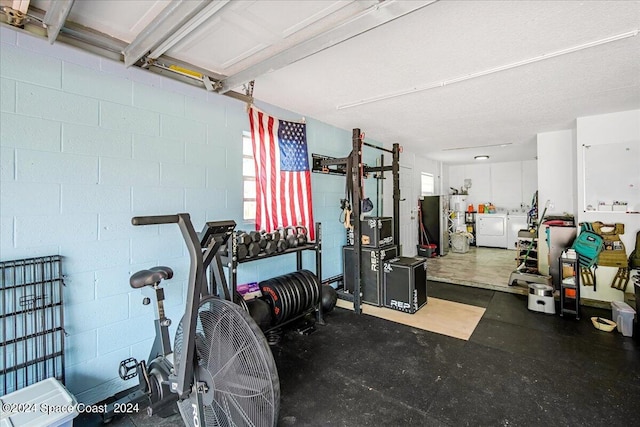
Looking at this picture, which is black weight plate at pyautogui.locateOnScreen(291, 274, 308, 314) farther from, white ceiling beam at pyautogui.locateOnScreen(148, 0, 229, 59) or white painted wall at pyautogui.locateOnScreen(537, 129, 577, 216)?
white painted wall at pyautogui.locateOnScreen(537, 129, 577, 216)

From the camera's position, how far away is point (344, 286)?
4.47 meters

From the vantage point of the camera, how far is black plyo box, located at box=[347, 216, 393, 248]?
4.11m

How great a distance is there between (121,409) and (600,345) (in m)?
4.33

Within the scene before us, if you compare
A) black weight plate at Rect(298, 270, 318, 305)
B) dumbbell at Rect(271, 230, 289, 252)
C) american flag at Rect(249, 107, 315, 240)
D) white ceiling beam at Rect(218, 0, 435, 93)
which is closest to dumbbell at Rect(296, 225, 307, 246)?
american flag at Rect(249, 107, 315, 240)

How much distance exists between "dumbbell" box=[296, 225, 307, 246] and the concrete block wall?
956 millimetres

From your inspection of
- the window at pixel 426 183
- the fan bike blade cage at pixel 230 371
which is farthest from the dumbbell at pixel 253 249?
the window at pixel 426 183

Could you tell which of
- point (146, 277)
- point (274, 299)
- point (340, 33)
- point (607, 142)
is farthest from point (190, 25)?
point (607, 142)

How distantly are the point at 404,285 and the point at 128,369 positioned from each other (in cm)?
305

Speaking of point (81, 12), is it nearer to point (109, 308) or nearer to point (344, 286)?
point (109, 308)

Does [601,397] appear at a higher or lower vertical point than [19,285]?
lower

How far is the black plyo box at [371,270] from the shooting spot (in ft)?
13.4

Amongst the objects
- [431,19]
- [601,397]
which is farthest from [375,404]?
[431,19]

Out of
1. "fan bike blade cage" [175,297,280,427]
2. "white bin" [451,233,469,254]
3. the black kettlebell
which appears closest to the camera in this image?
"fan bike blade cage" [175,297,280,427]

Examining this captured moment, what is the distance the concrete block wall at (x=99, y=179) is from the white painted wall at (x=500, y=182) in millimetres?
8528
